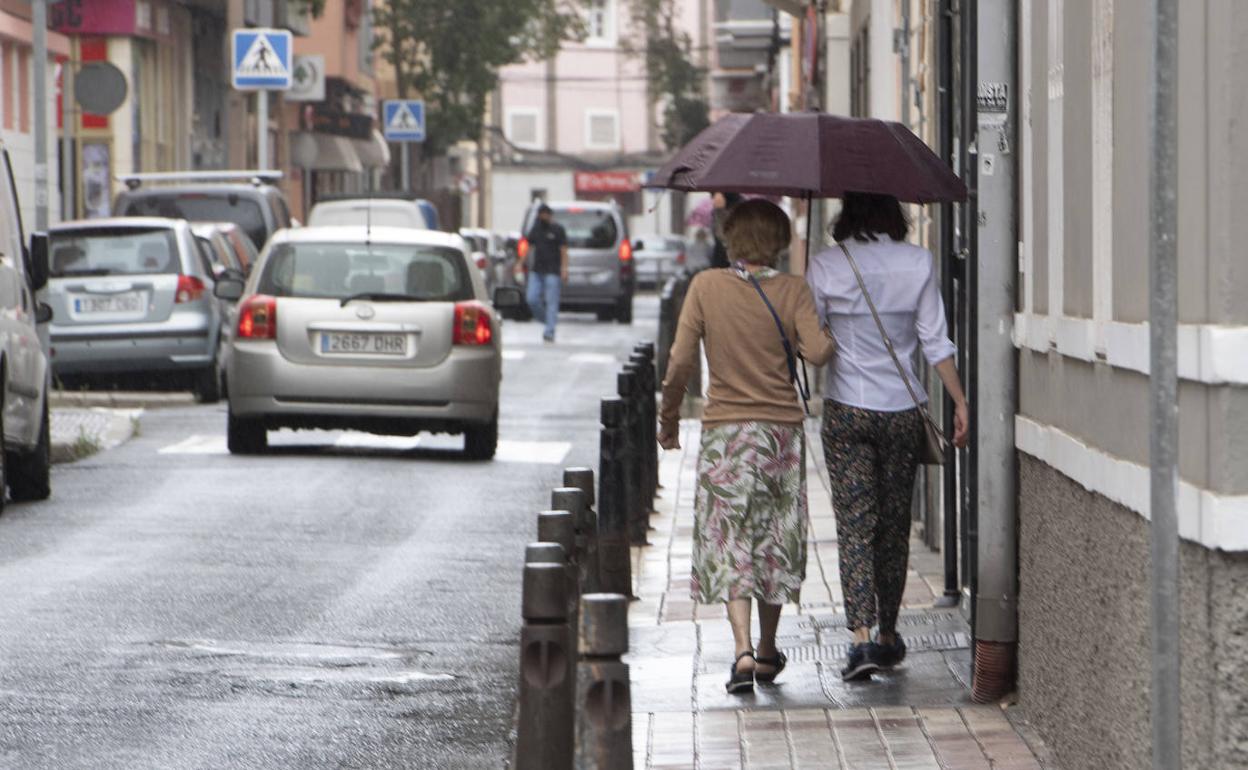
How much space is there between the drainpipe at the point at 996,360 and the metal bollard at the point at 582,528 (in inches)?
47.3

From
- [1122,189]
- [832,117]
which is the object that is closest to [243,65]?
[832,117]

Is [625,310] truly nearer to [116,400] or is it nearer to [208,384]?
[208,384]

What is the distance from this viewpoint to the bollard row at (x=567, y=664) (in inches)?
206

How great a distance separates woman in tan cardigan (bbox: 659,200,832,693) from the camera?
8883mm

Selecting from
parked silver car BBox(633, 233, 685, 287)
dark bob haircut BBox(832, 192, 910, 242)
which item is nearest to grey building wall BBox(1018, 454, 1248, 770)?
dark bob haircut BBox(832, 192, 910, 242)

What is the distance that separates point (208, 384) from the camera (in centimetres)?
2448

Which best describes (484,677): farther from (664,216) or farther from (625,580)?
(664,216)

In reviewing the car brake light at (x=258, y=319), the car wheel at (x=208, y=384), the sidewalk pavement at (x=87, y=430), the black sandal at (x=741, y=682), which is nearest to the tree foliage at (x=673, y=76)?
the car wheel at (x=208, y=384)

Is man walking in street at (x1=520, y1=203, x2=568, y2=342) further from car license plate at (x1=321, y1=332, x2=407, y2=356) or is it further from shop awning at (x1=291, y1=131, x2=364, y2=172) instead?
car license plate at (x1=321, y1=332, x2=407, y2=356)

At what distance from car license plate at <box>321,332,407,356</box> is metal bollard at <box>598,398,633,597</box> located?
20.2ft

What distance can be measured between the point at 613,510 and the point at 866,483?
3118 millimetres

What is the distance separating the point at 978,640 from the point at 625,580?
123 inches

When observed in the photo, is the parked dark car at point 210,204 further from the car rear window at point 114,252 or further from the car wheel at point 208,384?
the car wheel at point 208,384

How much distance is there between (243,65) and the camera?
3350 centimetres
